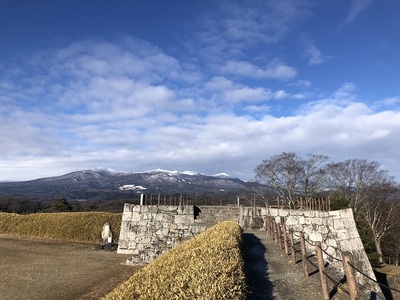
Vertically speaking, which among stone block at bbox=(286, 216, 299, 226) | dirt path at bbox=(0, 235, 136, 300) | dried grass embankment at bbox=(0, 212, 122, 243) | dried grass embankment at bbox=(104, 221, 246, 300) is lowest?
dirt path at bbox=(0, 235, 136, 300)

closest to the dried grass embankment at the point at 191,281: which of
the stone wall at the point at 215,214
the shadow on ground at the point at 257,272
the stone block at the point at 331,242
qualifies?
the shadow on ground at the point at 257,272

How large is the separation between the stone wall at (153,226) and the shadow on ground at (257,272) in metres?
6.04

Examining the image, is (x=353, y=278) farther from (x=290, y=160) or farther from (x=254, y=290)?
(x=290, y=160)

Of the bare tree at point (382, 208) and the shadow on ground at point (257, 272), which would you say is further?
the bare tree at point (382, 208)

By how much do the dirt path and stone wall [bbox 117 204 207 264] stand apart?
1083mm

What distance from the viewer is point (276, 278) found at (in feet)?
25.2

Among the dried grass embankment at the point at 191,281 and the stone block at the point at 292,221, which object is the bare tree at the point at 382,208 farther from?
the dried grass embankment at the point at 191,281

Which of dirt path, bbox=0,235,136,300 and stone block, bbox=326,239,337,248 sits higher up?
stone block, bbox=326,239,337,248

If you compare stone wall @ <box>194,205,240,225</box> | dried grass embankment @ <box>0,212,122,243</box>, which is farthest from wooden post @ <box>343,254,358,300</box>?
dried grass embankment @ <box>0,212,122,243</box>

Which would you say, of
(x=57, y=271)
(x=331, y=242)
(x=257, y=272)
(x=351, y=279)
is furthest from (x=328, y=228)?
(x=57, y=271)

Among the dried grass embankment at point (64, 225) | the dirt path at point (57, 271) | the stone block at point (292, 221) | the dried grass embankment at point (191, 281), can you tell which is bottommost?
the dirt path at point (57, 271)

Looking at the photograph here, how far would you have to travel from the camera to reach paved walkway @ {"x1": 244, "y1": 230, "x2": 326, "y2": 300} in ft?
21.8

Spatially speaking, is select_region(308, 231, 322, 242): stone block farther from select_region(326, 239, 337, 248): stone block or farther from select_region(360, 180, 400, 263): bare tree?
select_region(360, 180, 400, 263): bare tree

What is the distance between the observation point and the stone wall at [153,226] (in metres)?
17.1
